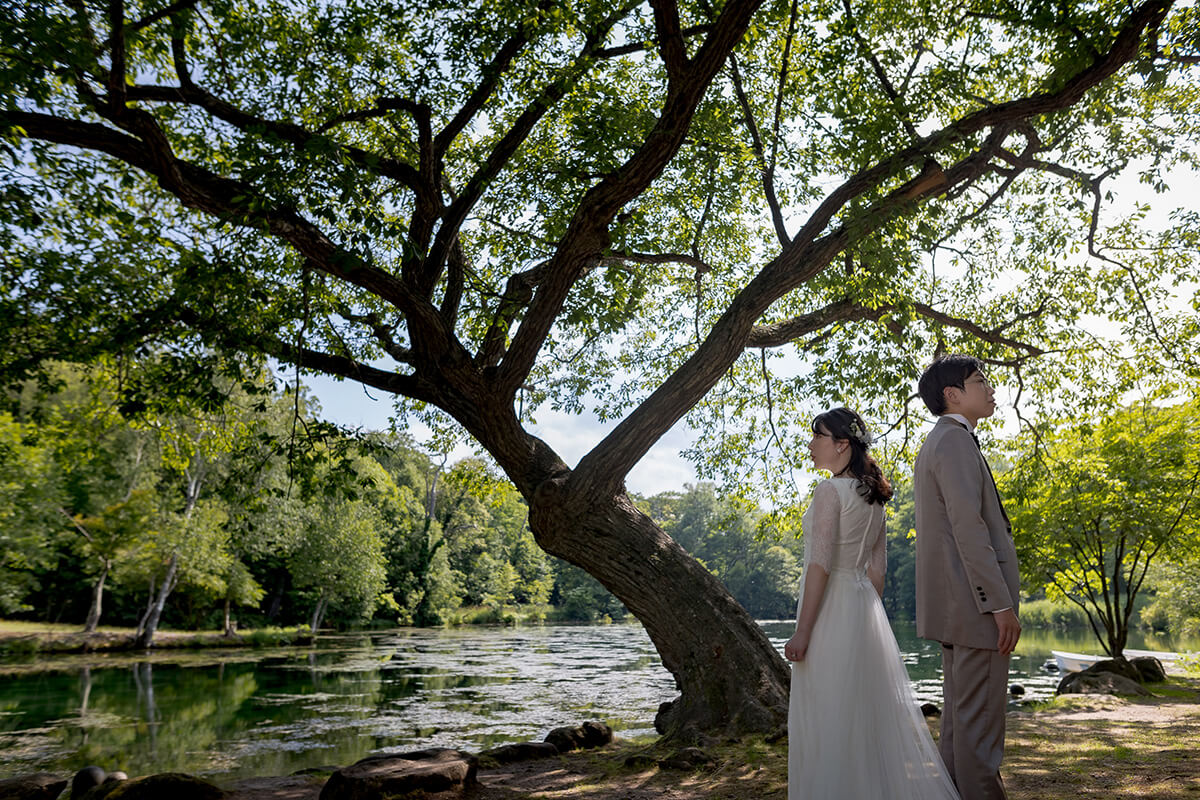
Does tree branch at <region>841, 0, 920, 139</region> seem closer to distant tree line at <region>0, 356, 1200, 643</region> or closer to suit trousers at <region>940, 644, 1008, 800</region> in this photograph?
distant tree line at <region>0, 356, 1200, 643</region>

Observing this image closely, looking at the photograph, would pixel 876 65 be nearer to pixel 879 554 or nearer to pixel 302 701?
pixel 879 554

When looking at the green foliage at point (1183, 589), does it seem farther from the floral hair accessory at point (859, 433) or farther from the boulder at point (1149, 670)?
the floral hair accessory at point (859, 433)

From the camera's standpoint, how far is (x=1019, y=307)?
11.2m

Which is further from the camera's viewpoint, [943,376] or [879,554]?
[879,554]

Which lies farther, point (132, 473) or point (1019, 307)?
point (132, 473)

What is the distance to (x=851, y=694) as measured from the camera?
354 cm

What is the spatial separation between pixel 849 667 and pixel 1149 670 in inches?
499

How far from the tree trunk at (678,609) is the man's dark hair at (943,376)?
405 cm

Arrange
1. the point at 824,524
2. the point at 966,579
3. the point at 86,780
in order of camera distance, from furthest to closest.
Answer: the point at 86,780, the point at 824,524, the point at 966,579

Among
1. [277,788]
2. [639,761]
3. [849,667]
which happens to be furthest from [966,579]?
[277,788]

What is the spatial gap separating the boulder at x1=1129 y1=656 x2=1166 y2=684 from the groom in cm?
1231

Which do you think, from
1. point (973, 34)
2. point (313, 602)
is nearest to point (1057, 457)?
point (973, 34)

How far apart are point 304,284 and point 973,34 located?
7581mm

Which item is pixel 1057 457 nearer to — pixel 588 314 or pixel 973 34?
pixel 973 34
